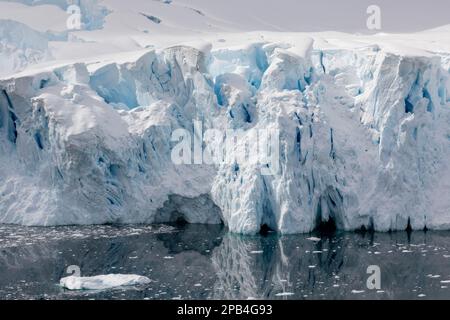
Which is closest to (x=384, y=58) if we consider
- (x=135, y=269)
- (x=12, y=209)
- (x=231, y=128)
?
(x=231, y=128)

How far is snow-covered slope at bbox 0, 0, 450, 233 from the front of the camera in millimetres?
15812

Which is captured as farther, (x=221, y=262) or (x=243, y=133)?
(x=243, y=133)

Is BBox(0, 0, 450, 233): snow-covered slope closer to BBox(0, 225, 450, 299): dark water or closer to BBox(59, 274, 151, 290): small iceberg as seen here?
BBox(0, 225, 450, 299): dark water

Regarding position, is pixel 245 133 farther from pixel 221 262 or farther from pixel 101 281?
pixel 101 281

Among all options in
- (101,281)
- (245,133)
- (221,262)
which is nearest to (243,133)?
(245,133)

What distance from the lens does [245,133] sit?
55.6 ft

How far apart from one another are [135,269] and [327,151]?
5426mm

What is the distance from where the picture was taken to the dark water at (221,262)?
11352mm

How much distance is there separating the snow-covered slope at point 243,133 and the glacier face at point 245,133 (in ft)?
0.09

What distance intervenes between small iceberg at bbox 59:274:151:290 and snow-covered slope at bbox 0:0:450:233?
430 cm

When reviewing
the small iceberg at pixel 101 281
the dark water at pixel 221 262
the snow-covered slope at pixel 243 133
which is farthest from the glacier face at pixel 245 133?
the small iceberg at pixel 101 281

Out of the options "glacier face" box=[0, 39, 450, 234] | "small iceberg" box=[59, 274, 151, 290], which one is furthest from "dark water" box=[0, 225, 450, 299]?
"glacier face" box=[0, 39, 450, 234]

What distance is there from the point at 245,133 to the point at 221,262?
168 inches

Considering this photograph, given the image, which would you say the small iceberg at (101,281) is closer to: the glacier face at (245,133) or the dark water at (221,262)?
the dark water at (221,262)
